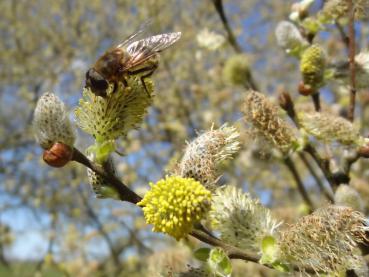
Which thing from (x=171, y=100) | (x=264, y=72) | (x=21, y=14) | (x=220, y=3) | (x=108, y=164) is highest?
(x=21, y=14)

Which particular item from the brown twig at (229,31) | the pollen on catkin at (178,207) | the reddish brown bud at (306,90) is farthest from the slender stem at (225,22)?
the pollen on catkin at (178,207)

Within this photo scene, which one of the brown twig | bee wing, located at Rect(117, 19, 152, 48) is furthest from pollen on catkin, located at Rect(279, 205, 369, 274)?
the brown twig

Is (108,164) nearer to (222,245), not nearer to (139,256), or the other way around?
Result: (222,245)

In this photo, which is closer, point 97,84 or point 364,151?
point 97,84

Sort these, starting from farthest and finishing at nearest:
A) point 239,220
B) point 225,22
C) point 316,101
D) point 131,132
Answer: point 131,132, point 225,22, point 316,101, point 239,220

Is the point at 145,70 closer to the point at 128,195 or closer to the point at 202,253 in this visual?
the point at 128,195

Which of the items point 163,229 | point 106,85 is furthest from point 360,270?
point 106,85

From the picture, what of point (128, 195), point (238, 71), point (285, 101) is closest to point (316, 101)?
point (285, 101)

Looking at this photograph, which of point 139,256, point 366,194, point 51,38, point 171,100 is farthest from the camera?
point 51,38

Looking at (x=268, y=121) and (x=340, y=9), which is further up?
(x=340, y=9)
